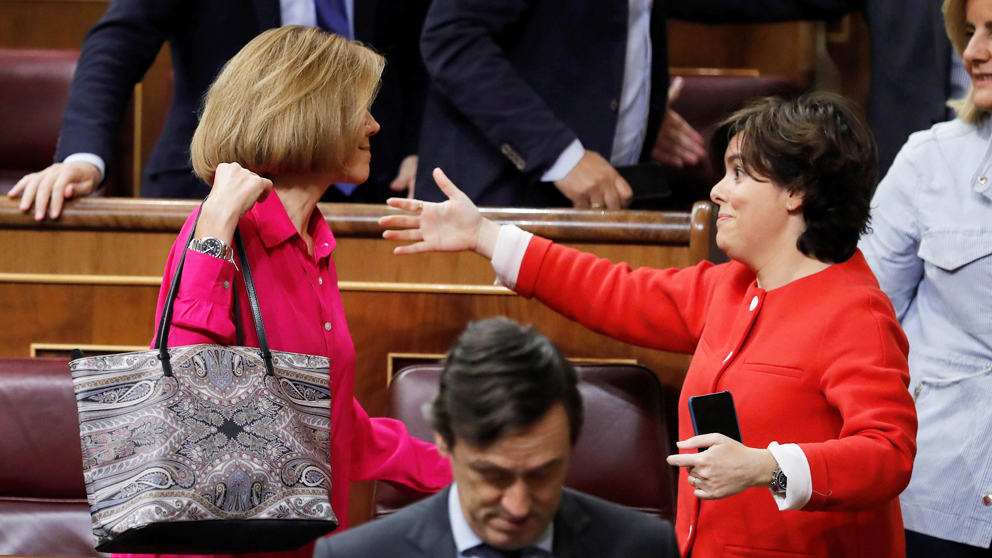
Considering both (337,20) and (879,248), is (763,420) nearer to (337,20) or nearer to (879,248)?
(879,248)

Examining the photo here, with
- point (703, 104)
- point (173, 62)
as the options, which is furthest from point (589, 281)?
point (703, 104)

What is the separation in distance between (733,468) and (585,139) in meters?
1.14

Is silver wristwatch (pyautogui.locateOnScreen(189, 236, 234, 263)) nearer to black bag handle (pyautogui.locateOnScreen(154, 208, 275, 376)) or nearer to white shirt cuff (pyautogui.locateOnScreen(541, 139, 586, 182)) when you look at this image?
black bag handle (pyautogui.locateOnScreen(154, 208, 275, 376))

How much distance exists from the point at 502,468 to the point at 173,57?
5.73ft

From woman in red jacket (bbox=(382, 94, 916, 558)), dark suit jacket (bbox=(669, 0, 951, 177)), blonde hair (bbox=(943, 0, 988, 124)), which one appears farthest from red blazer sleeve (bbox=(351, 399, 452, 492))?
dark suit jacket (bbox=(669, 0, 951, 177))

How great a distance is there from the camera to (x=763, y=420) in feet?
4.44

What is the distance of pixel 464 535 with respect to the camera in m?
0.91

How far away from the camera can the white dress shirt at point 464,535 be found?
2.98 ft

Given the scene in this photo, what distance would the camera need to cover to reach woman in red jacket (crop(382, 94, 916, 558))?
1.22 metres

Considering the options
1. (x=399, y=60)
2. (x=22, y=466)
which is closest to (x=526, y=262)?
(x=22, y=466)

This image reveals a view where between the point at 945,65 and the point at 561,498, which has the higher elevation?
the point at 945,65

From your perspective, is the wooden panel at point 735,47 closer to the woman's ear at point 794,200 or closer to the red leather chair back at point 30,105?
the red leather chair back at point 30,105

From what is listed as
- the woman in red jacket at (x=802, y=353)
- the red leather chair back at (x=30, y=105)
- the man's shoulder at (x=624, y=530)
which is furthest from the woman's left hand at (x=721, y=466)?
the red leather chair back at (x=30, y=105)

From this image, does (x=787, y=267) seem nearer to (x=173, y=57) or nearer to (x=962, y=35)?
(x=962, y=35)
